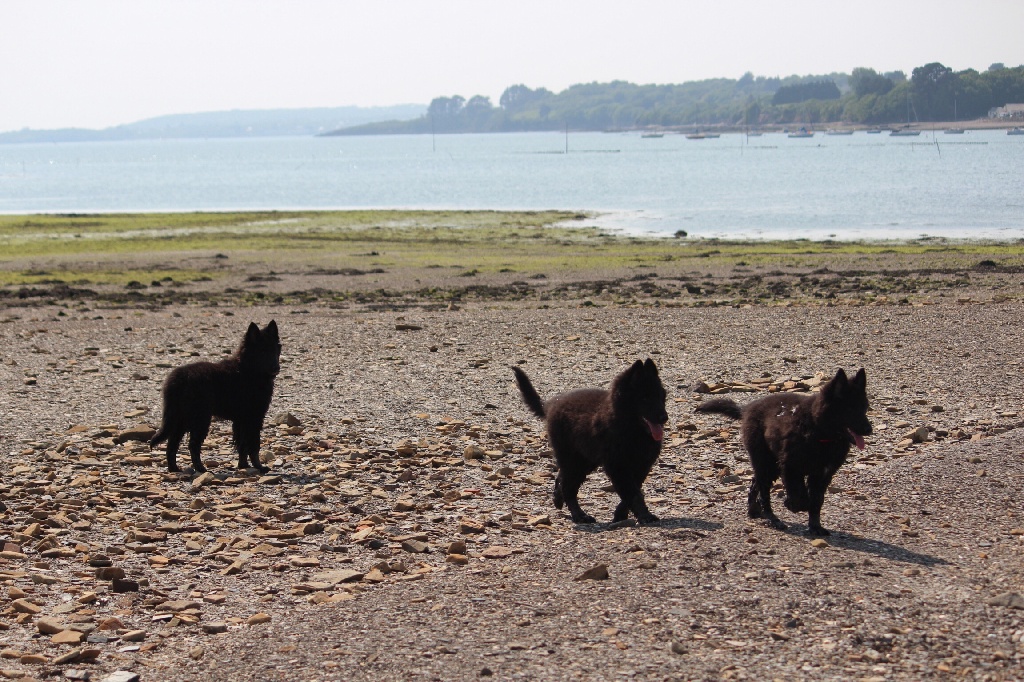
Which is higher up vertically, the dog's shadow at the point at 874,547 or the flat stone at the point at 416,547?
the dog's shadow at the point at 874,547

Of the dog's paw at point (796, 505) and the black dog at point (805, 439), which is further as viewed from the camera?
the dog's paw at point (796, 505)

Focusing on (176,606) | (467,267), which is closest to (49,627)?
(176,606)

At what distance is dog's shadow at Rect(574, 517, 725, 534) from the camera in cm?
932

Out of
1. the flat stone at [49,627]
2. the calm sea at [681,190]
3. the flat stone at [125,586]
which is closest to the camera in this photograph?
the flat stone at [49,627]

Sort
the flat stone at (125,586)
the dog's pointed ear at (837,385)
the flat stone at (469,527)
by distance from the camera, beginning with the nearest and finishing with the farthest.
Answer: the flat stone at (125,586) → the dog's pointed ear at (837,385) → the flat stone at (469,527)

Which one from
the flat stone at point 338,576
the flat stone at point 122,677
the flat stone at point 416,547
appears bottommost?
the flat stone at point 416,547

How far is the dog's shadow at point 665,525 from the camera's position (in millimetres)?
9320

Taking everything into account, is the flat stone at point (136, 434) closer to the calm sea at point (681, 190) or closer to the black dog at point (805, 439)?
the black dog at point (805, 439)

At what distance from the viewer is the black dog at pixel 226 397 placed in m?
11.8

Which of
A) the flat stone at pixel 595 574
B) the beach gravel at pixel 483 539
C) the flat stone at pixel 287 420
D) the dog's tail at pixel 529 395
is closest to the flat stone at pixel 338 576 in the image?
the beach gravel at pixel 483 539

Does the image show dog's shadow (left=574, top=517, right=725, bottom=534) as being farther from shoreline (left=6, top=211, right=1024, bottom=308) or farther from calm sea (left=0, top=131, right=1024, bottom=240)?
calm sea (left=0, top=131, right=1024, bottom=240)

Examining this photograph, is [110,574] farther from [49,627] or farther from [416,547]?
[416,547]

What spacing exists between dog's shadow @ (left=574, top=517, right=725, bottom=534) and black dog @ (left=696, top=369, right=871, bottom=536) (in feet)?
1.39

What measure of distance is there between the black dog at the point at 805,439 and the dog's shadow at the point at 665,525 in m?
0.42
